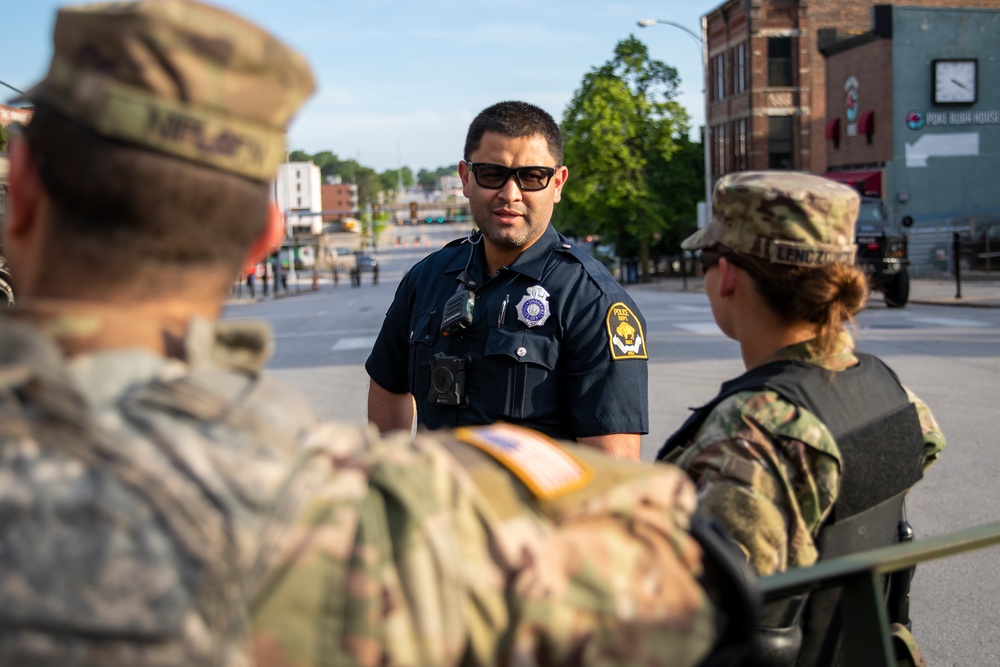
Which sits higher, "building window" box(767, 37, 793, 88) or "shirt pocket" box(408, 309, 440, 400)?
"building window" box(767, 37, 793, 88)

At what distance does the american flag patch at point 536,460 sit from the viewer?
50.9 inches

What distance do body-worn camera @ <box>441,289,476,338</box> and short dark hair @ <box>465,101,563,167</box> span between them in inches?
22.7

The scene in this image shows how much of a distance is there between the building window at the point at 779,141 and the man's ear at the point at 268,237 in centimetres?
4630

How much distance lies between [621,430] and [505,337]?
0.48m

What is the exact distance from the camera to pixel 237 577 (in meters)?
1.11

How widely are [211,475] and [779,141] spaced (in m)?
47.5

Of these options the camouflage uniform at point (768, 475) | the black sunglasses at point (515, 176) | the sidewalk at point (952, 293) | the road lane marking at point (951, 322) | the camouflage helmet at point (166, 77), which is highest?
the black sunglasses at point (515, 176)

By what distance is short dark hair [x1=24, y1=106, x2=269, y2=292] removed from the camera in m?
1.21

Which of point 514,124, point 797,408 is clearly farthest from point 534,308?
point 797,408

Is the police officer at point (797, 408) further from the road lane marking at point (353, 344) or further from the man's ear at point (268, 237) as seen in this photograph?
the road lane marking at point (353, 344)

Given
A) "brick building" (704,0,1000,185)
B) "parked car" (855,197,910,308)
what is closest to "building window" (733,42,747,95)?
"brick building" (704,0,1000,185)

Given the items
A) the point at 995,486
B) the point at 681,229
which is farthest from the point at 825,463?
the point at 681,229

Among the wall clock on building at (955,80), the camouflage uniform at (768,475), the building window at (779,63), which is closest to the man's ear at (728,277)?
the camouflage uniform at (768,475)

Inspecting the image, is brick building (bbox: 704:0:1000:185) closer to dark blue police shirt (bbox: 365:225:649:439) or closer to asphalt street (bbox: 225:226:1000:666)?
asphalt street (bbox: 225:226:1000:666)
